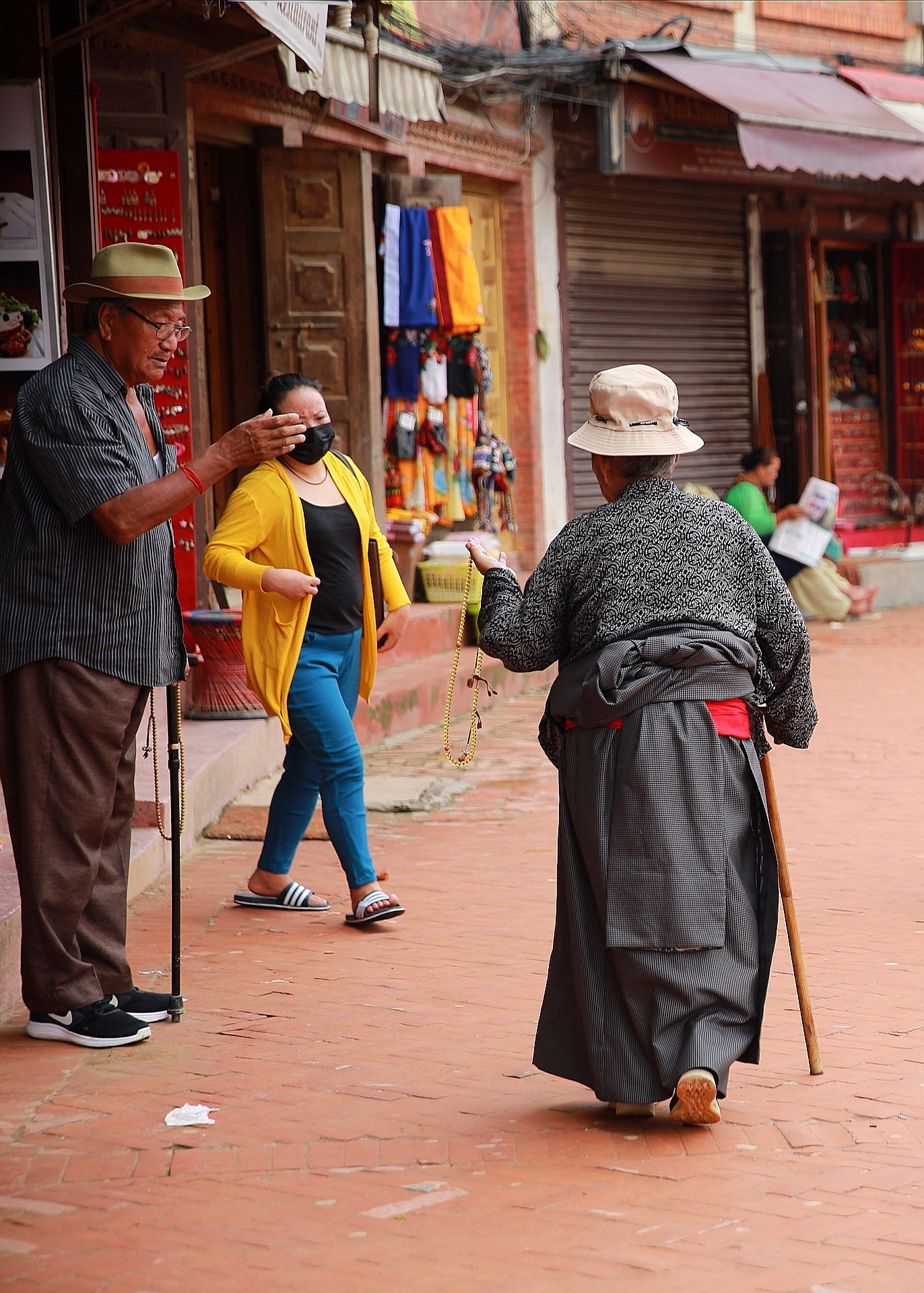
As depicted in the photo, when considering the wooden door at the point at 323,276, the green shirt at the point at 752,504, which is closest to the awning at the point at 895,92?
the green shirt at the point at 752,504

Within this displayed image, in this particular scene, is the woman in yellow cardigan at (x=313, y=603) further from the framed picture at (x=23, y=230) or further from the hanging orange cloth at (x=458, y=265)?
the hanging orange cloth at (x=458, y=265)

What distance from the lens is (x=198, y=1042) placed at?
4.78 meters

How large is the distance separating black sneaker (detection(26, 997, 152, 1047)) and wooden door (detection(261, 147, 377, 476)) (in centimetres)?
700

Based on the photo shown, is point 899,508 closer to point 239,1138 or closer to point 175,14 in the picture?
point 175,14

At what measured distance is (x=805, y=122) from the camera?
45.3ft

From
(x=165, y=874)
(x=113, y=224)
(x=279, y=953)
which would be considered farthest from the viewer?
(x=113, y=224)

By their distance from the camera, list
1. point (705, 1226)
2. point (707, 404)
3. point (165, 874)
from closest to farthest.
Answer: point (705, 1226) → point (165, 874) → point (707, 404)

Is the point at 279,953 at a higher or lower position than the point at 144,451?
lower

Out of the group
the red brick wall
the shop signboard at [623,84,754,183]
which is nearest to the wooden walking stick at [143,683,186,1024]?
the red brick wall

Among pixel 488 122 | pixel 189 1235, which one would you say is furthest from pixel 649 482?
pixel 488 122

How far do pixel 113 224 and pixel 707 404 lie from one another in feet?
30.3

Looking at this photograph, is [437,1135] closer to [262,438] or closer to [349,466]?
[262,438]

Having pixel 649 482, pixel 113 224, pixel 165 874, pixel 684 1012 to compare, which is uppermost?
pixel 113 224

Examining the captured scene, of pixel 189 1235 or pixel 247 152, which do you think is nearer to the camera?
pixel 189 1235
